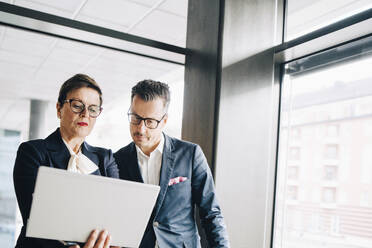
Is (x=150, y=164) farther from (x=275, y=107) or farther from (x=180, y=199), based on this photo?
(x=275, y=107)

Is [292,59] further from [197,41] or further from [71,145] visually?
[71,145]

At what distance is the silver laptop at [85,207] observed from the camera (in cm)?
103

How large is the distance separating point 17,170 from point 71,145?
221 mm

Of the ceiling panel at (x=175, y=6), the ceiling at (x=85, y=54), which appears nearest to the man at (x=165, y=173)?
the ceiling at (x=85, y=54)

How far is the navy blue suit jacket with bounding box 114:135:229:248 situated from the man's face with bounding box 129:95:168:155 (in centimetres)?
10

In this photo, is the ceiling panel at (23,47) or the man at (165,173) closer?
the man at (165,173)

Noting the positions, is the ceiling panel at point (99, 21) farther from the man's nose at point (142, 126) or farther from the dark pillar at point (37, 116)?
the man's nose at point (142, 126)

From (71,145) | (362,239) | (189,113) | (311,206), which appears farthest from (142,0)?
(362,239)

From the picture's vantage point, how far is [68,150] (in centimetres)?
131

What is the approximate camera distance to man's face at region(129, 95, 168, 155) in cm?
150

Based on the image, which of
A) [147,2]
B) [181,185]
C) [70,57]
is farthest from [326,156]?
[70,57]

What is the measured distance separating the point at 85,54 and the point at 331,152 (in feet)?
9.98

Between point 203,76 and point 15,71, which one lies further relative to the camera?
point 15,71

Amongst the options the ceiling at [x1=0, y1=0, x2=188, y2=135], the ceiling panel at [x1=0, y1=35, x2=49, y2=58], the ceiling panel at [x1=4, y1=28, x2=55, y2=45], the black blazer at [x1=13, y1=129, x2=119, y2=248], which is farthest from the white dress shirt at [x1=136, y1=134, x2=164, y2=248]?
the ceiling panel at [x1=0, y1=35, x2=49, y2=58]
